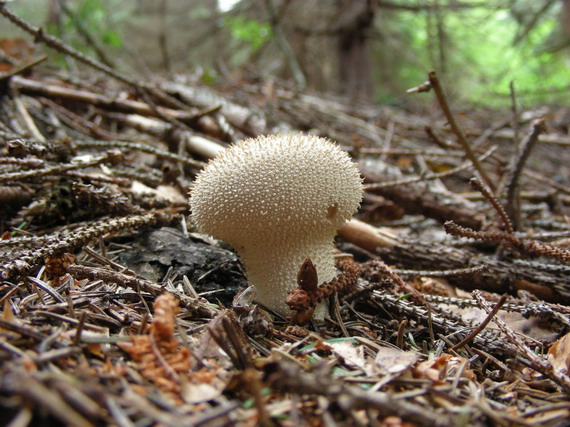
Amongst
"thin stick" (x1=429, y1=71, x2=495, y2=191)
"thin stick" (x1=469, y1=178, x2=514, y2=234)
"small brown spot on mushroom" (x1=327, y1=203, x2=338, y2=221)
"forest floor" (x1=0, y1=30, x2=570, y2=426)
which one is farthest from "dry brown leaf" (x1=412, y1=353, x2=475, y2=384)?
"thin stick" (x1=429, y1=71, x2=495, y2=191)

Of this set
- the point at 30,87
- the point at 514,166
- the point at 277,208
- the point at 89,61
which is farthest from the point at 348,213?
the point at 30,87

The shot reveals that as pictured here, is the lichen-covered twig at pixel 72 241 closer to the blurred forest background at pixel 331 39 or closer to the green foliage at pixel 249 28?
the blurred forest background at pixel 331 39

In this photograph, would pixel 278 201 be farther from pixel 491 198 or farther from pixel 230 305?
pixel 491 198

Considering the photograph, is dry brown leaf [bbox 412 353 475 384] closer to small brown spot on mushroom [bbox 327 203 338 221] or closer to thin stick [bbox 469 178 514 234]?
small brown spot on mushroom [bbox 327 203 338 221]

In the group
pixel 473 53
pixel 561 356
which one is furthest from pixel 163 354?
pixel 473 53

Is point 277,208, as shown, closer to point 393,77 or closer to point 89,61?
point 89,61
